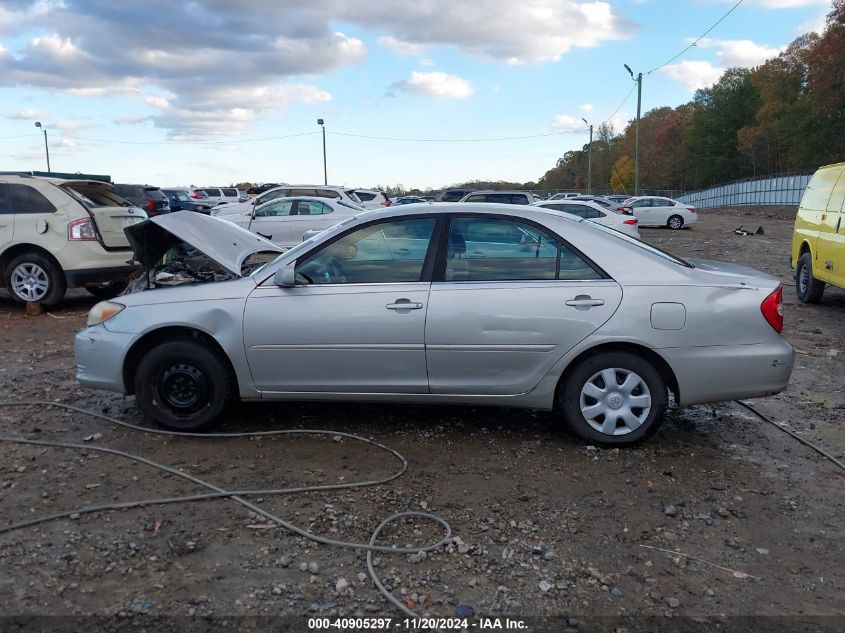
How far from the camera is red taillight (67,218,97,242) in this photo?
9.34 meters

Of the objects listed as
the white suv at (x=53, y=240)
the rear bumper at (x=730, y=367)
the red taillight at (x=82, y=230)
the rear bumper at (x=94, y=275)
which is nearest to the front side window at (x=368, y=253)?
the rear bumper at (x=730, y=367)

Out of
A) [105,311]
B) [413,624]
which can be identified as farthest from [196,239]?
[413,624]

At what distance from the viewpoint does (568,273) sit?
4656 millimetres

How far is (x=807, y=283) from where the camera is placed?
10406 millimetres

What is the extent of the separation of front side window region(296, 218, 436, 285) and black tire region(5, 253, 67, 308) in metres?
6.07

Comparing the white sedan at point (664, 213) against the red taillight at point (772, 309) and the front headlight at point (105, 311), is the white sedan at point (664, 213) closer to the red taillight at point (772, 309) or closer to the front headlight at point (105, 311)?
the red taillight at point (772, 309)

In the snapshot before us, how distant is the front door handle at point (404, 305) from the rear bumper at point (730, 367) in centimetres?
152

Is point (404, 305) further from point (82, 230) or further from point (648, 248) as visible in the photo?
point (82, 230)

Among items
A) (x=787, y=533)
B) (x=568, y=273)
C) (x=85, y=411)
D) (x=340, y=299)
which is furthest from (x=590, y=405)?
(x=85, y=411)

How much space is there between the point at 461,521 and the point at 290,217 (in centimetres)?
1412

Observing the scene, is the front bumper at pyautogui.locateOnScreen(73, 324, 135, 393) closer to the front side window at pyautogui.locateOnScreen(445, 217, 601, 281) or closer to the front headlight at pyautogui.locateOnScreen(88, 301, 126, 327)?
the front headlight at pyautogui.locateOnScreen(88, 301, 126, 327)

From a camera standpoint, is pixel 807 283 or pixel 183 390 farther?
pixel 807 283

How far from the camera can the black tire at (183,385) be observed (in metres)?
4.89

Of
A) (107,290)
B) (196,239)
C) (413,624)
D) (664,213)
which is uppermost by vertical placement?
(664,213)
